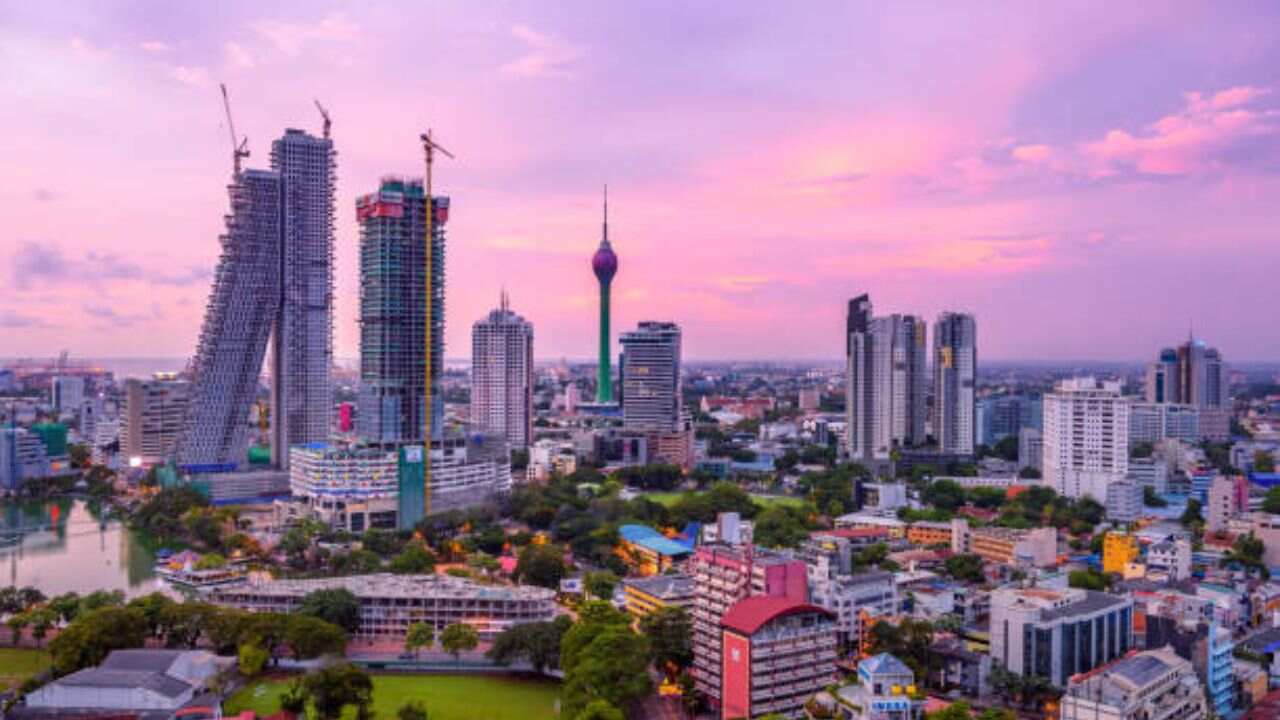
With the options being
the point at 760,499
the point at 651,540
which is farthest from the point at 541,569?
the point at 760,499

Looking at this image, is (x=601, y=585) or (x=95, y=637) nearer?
(x=95, y=637)

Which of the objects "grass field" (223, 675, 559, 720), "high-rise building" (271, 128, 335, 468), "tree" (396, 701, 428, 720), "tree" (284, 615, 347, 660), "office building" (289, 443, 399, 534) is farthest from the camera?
"high-rise building" (271, 128, 335, 468)

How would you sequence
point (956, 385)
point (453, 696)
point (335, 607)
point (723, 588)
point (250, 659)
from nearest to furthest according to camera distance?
point (723, 588) → point (453, 696) → point (250, 659) → point (335, 607) → point (956, 385)

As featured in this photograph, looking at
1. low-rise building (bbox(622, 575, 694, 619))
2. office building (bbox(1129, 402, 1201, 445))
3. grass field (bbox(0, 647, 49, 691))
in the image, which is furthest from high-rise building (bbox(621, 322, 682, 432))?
grass field (bbox(0, 647, 49, 691))

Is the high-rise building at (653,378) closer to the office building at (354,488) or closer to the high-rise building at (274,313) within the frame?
the high-rise building at (274,313)

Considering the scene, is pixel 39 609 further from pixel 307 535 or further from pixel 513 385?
pixel 513 385

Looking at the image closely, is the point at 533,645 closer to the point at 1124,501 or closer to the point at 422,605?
the point at 422,605

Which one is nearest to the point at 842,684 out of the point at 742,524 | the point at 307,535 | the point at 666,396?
the point at 742,524

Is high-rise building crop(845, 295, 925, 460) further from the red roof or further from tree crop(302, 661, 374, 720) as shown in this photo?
tree crop(302, 661, 374, 720)
